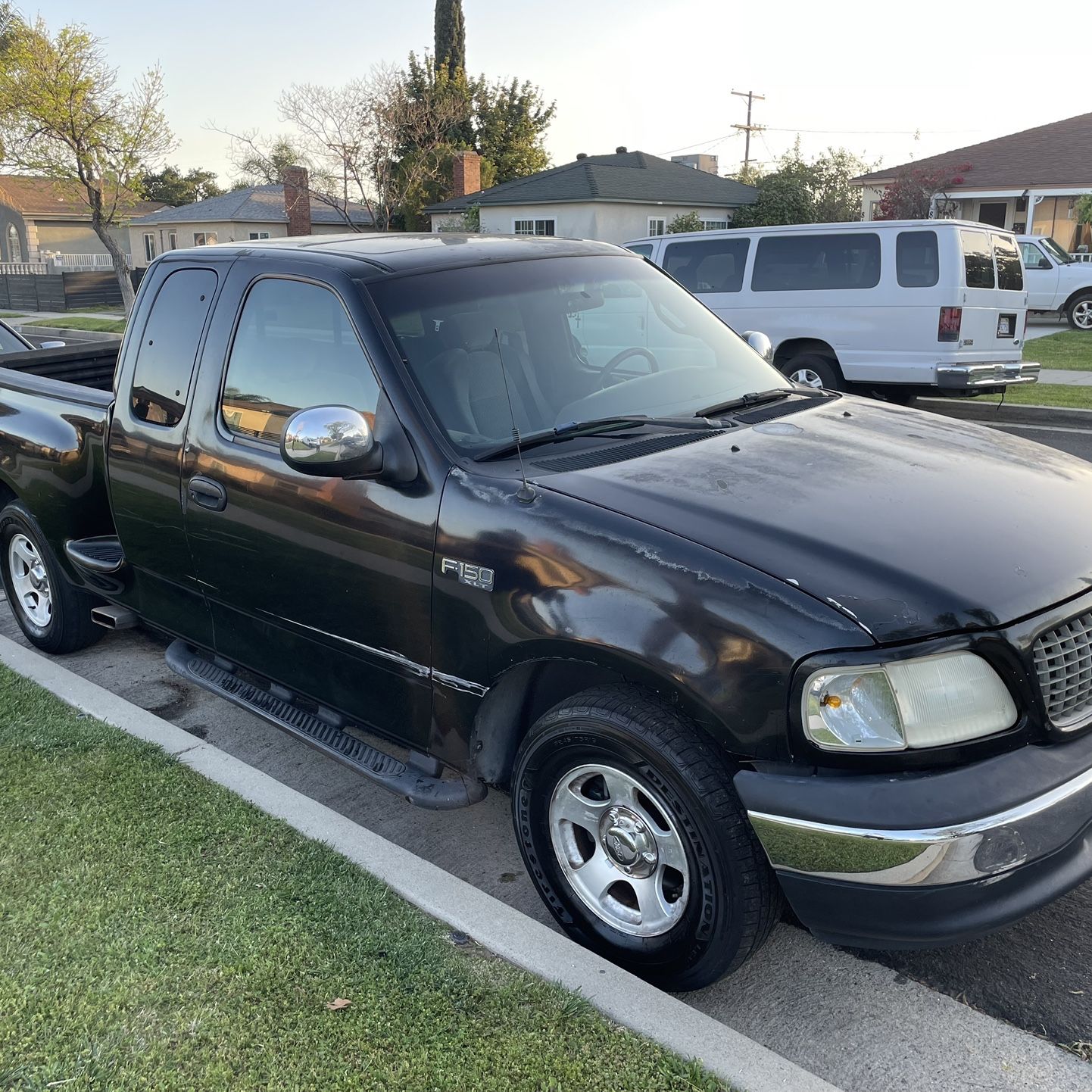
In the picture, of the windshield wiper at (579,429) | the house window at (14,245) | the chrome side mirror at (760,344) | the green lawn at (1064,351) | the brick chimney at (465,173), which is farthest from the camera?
the house window at (14,245)

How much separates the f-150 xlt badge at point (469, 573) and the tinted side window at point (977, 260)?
31.8ft

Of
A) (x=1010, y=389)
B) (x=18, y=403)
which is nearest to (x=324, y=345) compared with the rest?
(x=18, y=403)

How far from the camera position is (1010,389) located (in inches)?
524

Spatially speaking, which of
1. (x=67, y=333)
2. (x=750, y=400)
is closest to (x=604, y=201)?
(x=67, y=333)

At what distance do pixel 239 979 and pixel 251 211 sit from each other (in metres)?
47.3

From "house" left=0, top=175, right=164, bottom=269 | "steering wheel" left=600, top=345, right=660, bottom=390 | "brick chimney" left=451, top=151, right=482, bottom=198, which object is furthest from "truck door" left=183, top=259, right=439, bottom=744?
"house" left=0, top=175, right=164, bottom=269

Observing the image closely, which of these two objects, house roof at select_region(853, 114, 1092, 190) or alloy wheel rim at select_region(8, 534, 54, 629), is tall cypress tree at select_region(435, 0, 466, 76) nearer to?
house roof at select_region(853, 114, 1092, 190)

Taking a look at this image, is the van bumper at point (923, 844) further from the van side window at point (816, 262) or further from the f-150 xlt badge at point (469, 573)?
the van side window at point (816, 262)

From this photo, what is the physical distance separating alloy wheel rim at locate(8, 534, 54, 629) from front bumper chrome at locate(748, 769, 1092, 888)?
4218mm

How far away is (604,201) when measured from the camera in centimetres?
3269

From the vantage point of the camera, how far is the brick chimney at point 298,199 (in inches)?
1390

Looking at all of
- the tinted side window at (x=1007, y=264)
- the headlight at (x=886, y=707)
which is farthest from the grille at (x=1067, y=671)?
the tinted side window at (x=1007, y=264)

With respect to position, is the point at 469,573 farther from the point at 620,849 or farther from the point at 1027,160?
the point at 1027,160

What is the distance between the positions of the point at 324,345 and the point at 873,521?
189 cm
